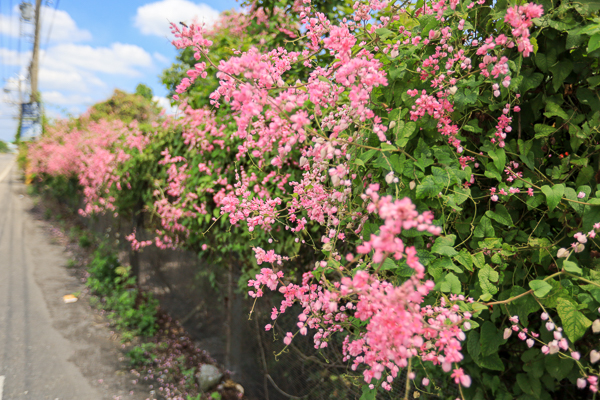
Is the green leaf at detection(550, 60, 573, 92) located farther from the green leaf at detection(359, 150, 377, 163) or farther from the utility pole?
the utility pole

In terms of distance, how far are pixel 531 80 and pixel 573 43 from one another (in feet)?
0.59

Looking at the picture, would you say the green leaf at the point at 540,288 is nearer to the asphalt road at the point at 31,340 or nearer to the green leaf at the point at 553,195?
the green leaf at the point at 553,195

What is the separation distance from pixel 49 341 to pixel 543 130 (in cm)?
666

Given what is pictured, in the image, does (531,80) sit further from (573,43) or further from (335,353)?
(335,353)

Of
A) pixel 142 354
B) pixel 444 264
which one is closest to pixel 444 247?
pixel 444 264

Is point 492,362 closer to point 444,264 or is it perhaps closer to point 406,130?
point 444,264

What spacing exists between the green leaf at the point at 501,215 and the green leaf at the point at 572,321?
375 mm

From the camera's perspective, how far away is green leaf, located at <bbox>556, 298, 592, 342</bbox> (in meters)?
1.23

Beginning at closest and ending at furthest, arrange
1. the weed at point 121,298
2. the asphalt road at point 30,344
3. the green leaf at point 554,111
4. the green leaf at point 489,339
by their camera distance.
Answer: the green leaf at point 554,111
the green leaf at point 489,339
the asphalt road at point 30,344
the weed at point 121,298

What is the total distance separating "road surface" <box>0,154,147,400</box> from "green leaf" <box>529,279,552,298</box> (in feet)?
15.0

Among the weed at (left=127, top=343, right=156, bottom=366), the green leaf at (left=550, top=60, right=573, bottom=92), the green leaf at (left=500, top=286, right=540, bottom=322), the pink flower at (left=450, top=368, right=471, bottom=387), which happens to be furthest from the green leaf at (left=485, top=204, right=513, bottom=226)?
the weed at (left=127, top=343, right=156, bottom=366)

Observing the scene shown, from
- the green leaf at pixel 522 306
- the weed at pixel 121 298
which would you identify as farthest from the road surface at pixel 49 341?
the green leaf at pixel 522 306

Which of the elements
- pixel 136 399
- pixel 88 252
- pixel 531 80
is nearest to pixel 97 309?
pixel 136 399

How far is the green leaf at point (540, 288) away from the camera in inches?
48.1
